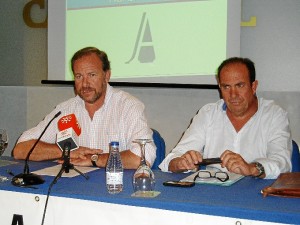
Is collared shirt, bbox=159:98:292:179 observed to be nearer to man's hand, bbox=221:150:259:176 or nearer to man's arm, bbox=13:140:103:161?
man's hand, bbox=221:150:259:176

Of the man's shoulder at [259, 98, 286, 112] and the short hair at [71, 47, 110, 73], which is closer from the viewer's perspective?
the man's shoulder at [259, 98, 286, 112]

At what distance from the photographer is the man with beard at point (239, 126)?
8.21ft

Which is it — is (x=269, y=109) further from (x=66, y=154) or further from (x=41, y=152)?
(x=41, y=152)

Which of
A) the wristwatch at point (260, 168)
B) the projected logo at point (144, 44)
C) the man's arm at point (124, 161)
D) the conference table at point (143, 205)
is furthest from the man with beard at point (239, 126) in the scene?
the projected logo at point (144, 44)

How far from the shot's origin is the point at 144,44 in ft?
12.2

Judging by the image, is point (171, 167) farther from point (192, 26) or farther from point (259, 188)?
point (192, 26)

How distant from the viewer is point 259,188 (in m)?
1.87

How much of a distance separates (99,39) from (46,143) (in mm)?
1392

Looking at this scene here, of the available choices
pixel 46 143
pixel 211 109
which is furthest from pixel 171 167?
pixel 46 143

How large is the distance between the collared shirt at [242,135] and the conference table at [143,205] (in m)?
0.49

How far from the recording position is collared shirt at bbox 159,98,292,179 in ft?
8.13

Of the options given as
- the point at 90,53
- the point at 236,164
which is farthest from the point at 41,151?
the point at 236,164

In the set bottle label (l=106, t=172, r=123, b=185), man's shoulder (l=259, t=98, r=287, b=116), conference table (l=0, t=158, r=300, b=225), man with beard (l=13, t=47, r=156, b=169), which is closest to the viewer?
conference table (l=0, t=158, r=300, b=225)

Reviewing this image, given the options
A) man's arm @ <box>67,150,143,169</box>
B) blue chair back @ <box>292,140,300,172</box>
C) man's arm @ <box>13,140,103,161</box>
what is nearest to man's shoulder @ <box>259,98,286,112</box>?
blue chair back @ <box>292,140,300,172</box>
